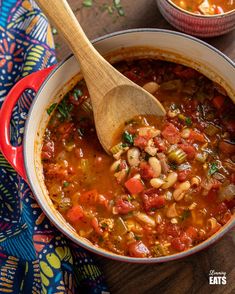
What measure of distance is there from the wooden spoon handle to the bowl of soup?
0.15 meters

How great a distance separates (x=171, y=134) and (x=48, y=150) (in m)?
0.69

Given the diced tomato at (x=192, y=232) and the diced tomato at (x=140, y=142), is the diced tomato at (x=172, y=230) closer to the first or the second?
the diced tomato at (x=192, y=232)

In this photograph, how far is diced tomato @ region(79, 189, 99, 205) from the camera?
310 cm

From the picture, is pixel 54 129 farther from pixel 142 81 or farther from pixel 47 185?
pixel 142 81

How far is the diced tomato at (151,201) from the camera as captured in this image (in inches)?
120

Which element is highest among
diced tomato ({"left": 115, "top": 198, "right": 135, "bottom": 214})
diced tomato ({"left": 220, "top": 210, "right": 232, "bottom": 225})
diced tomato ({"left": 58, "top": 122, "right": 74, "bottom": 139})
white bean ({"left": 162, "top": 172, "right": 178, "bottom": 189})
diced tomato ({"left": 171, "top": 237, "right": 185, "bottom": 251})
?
diced tomato ({"left": 58, "top": 122, "right": 74, "bottom": 139})

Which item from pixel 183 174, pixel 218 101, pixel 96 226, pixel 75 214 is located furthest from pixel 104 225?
pixel 218 101

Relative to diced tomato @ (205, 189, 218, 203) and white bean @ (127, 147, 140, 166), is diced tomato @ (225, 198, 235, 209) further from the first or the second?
white bean @ (127, 147, 140, 166)

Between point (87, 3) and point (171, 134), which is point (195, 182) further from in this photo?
point (87, 3)

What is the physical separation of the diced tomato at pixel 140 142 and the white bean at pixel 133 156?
0.03 metres

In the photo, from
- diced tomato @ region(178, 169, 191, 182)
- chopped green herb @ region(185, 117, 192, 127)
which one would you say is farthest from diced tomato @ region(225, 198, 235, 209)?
chopped green herb @ region(185, 117, 192, 127)

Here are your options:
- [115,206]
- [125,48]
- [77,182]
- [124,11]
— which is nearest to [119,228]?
[115,206]

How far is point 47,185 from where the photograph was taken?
319cm

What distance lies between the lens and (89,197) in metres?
3.11
